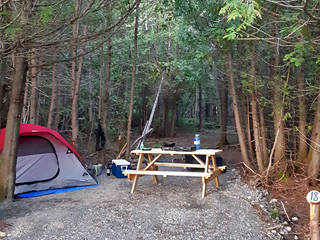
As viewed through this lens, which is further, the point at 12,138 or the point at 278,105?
the point at 278,105

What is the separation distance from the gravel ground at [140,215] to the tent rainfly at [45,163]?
55cm

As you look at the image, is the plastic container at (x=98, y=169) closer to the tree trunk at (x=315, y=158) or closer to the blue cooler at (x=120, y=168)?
the blue cooler at (x=120, y=168)

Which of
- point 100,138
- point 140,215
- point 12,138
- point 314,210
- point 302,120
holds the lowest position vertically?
point 140,215

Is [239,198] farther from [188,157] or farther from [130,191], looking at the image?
[188,157]

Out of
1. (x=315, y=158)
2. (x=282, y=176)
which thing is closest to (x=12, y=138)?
(x=282, y=176)

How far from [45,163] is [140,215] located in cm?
297

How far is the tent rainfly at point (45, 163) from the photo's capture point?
6.44 metres

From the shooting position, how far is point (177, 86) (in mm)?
18750

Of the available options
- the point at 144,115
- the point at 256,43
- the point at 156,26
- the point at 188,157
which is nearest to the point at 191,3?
the point at 256,43

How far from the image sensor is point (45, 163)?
6754 mm

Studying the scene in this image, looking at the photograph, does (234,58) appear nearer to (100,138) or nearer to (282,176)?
(282,176)

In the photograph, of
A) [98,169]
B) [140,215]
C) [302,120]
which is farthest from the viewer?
[98,169]

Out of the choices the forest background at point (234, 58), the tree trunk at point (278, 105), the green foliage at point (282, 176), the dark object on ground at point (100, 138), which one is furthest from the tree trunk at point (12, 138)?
the green foliage at point (282, 176)

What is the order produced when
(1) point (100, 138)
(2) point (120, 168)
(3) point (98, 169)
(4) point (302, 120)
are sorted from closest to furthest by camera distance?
1. (4) point (302, 120)
2. (2) point (120, 168)
3. (3) point (98, 169)
4. (1) point (100, 138)
